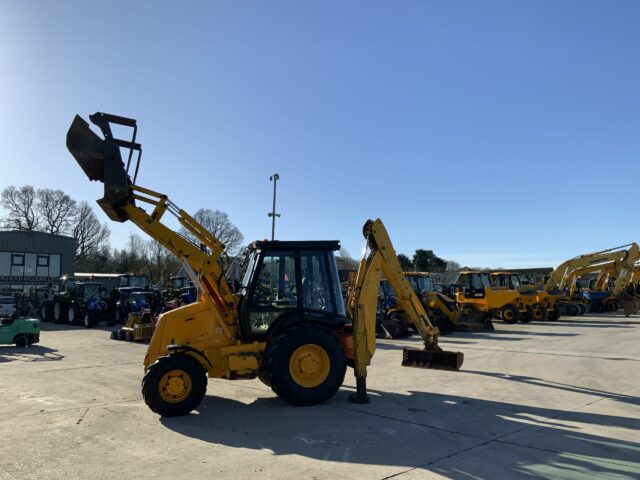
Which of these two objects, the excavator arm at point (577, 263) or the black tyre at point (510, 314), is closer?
the black tyre at point (510, 314)

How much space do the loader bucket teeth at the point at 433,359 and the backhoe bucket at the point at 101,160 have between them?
651 centimetres

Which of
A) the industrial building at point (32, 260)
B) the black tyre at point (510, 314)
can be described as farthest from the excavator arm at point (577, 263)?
the industrial building at point (32, 260)

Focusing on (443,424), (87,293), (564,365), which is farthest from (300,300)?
(87,293)

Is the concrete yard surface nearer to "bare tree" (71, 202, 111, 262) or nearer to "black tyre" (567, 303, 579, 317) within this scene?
"black tyre" (567, 303, 579, 317)

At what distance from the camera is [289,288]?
8.23m

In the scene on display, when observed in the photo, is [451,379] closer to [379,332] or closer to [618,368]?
[618,368]

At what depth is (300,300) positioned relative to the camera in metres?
8.19

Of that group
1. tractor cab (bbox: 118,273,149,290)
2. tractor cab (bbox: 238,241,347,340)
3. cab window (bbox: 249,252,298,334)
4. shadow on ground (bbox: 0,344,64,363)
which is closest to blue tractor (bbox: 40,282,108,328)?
tractor cab (bbox: 118,273,149,290)

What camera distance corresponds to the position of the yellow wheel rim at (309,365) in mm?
7773

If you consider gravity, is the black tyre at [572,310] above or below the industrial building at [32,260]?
below

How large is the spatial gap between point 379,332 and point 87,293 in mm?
17121

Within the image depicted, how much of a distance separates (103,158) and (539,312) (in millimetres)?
23906

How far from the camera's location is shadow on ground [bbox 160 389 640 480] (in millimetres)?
5230

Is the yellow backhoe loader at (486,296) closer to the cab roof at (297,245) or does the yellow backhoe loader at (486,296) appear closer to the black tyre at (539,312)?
the black tyre at (539,312)
